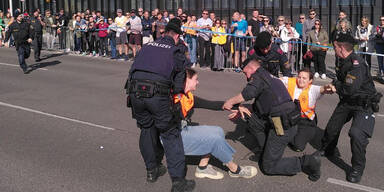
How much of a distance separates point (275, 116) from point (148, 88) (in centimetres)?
158

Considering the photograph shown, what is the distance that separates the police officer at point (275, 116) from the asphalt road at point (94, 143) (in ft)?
0.61

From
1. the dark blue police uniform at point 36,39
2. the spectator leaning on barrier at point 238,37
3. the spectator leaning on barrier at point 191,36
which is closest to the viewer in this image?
the spectator leaning on barrier at point 238,37

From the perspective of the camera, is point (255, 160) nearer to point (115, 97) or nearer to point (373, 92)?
point (373, 92)

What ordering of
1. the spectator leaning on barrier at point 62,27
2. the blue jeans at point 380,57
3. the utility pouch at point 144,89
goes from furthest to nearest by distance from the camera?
the spectator leaning on barrier at point 62,27 < the blue jeans at point 380,57 < the utility pouch at point 144,89

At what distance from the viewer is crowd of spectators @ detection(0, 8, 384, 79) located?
12.9 m

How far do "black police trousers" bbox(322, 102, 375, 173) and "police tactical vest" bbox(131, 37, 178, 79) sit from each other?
2.33 metres

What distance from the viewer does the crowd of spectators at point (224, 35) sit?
12.9 m

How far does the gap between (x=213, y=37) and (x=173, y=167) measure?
9936 millimetres

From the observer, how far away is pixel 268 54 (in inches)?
275

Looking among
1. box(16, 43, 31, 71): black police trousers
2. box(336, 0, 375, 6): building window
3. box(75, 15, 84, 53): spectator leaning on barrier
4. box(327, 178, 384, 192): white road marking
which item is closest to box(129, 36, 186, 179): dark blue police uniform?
box(327, 178, 384, 192): white road marking

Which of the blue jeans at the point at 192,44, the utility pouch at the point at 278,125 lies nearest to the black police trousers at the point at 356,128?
the utility pouch at the point at 278,125

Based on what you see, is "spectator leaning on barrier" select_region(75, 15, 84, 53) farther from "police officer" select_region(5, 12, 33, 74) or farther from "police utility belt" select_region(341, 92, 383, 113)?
"police utility belt" select_region(341, 92, 383, 113)

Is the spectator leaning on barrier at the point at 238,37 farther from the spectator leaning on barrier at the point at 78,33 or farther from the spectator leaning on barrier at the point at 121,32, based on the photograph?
the spectator leaning on barrier at the point at 78,33

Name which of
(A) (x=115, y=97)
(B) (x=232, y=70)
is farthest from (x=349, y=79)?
(B) (x=232, y=70)
